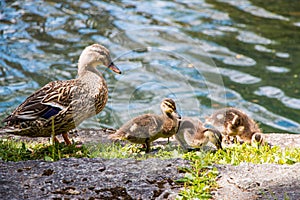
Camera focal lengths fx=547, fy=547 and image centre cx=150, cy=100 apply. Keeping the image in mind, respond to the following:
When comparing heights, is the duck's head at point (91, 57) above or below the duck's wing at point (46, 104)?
above

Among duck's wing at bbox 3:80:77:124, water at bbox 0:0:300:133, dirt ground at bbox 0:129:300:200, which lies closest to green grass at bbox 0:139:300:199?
dirt ground at bbox 0:129:300:200

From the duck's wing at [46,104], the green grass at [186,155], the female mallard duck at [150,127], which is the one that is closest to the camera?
the green grass at [186,155]

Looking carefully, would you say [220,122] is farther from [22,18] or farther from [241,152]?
[22,18]

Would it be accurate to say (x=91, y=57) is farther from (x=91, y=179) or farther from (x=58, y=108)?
(x=91, y=179)

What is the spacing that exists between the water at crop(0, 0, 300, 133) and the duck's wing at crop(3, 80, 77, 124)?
296cm

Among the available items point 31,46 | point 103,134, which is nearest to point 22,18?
point 31,46

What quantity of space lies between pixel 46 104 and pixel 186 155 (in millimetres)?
1762

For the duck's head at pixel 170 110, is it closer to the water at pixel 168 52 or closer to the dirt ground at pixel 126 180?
the dirt ground at pixel 126 180

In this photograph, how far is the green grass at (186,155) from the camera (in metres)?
5.11

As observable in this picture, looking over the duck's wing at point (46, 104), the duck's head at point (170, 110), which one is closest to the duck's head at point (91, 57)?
the duck's wing at point (46, 104)

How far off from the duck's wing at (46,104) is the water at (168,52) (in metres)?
2.96

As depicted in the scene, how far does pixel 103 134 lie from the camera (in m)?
7.82

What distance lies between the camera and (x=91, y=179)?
5121mm

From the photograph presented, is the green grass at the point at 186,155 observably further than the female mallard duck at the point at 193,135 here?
No
